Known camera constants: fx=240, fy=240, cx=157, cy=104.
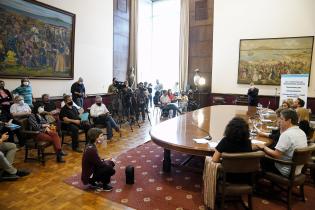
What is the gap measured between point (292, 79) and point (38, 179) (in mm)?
7462

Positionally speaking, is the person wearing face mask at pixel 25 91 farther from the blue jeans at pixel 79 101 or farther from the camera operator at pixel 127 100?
the camera operator at pixel 127 100

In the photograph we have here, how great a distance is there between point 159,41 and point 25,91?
24.6 ft

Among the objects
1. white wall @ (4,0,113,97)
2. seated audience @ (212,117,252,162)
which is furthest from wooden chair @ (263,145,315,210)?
white wall @ (4,0,113,97)

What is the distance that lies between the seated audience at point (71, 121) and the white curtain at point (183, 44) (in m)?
6.56

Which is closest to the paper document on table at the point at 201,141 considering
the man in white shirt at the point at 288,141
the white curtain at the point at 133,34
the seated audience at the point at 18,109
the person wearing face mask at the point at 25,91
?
the man in white shirt at the point at 288,141

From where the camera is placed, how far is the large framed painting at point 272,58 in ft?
27.0

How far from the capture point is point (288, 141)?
255 cm

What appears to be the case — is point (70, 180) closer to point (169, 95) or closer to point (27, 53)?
point (27, 53)

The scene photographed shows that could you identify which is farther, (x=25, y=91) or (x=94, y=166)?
(x=25, y=91)

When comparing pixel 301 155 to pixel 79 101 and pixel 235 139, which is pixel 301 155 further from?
pixel 79 101

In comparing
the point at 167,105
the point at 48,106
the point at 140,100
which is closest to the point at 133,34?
the point at 140,100

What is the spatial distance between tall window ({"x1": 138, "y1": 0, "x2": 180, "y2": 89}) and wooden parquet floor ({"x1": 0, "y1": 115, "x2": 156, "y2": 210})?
750 cm

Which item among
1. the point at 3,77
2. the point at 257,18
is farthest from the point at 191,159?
the point at 257,18

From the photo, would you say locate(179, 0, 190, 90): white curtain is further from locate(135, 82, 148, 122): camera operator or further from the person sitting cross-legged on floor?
locate(135, 82, 148, 122): camera operator
